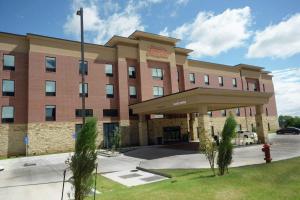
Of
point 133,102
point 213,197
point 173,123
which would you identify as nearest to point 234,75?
point 173,123

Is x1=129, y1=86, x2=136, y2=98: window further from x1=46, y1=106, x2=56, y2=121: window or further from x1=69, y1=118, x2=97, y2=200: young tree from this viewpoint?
x1=69, y1=118, x2=97, y2=200: young tree

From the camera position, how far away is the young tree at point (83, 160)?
8.80 m

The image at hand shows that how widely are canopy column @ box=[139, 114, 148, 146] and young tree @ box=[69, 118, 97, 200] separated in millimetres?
26292

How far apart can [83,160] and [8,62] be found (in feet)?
87.4

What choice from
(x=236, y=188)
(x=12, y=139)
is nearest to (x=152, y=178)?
(x=236, y=188)

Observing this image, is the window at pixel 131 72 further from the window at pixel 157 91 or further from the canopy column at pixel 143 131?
the canopy column at pixel 143 131

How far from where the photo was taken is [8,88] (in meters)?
29.8

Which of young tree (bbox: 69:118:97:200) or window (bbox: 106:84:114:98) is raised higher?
window (bbox: 106:84:114:98)

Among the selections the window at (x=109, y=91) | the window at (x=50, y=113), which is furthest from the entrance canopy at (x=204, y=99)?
the window at (x=50, y=113)

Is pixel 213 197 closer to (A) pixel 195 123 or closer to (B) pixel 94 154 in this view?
(B) pixel 94 154

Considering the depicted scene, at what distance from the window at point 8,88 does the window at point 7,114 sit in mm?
1660

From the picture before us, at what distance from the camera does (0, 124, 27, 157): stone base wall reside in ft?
93.4

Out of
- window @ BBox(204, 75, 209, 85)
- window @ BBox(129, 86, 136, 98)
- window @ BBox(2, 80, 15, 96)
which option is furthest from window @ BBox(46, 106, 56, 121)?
window @ BBox(204, 75, 209, 85)

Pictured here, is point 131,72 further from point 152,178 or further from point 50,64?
point 152,178
